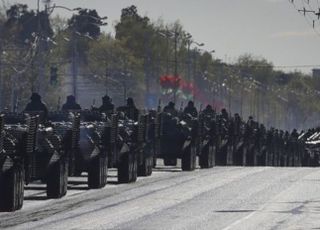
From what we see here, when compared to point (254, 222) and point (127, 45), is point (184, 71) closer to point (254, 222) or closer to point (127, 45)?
point (127, 45)

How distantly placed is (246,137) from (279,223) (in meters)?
33.8

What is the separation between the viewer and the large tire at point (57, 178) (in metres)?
27.8

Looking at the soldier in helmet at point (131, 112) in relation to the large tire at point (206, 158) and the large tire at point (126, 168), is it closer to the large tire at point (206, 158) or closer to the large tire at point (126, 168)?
the large tire at point (126, 168)

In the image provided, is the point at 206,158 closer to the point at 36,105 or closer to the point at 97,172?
the point at 36,105

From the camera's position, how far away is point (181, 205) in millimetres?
26266

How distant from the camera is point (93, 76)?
440ft

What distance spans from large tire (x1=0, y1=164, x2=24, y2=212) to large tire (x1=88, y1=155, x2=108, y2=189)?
6044mm

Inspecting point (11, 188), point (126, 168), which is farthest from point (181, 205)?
point (126, 168)

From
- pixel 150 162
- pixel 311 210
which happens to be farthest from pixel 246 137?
pixel 311 210

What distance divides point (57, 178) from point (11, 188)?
3424mm

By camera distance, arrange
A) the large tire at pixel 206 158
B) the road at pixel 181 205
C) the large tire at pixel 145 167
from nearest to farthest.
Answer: the road at pixel 181 205, the large tire at pixel 145 167, the large tire at pixel 206 158

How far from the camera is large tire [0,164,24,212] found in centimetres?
2469

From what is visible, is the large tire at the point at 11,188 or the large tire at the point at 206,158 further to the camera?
the large tire at the point at 206,158

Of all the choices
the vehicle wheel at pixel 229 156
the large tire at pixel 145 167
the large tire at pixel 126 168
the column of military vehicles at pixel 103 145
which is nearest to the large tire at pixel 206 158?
the column of military vehicles at pixel 103 145
